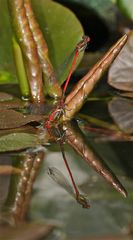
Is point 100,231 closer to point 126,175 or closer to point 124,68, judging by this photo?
point 126,175

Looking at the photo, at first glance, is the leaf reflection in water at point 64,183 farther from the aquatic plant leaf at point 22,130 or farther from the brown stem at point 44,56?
the brown stem at point 44,56

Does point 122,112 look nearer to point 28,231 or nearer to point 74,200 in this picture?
point 74,200

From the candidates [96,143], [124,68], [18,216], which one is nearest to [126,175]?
[96,143]

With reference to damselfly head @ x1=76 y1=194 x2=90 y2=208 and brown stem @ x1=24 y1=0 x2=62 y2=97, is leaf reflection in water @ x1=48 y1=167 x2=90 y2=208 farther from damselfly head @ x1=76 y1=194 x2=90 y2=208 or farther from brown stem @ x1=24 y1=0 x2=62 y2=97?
brown stem @ x1=24 y1=0 x2=62 y2=97

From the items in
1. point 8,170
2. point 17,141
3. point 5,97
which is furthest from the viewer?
point 5,97

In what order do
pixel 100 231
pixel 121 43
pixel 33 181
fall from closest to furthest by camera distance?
pixel 100 231, pixel 33 181, pixel 121 43

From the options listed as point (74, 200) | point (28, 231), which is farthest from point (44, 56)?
point (28, 231)

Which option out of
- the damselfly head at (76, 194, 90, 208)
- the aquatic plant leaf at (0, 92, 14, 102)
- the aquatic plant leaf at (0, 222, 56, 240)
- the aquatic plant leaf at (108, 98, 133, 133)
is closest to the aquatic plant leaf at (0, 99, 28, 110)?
the aquatic plant leaf at (0, 92, 14, 102)
